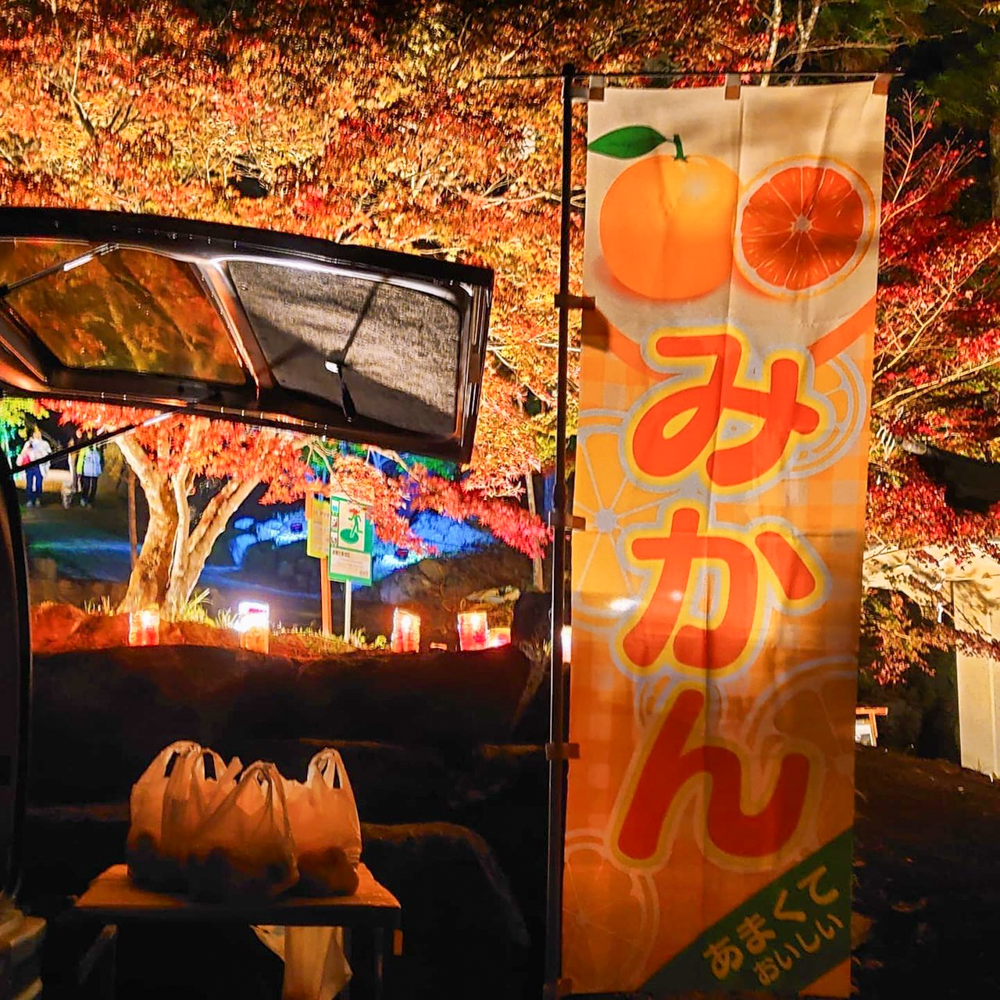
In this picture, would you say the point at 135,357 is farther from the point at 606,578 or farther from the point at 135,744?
the point at 135,744

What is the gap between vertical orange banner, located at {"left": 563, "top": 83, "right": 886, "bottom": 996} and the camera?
4.01 m

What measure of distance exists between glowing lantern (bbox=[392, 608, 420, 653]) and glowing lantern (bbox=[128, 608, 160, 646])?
5.29 metres

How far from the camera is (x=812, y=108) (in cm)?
407

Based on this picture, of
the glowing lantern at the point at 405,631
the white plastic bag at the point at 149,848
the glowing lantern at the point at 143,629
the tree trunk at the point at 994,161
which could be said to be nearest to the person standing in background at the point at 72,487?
the glowing lantern at the point at 405,631

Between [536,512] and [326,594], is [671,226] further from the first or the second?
[326,594]

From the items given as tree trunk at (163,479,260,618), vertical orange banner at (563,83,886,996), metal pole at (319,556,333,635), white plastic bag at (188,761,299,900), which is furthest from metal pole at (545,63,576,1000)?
metal pole at (319,556,333,635)

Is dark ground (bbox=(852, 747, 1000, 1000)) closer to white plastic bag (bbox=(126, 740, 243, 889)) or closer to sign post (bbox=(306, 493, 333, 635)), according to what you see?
white plastic bag (bbox=(126, 740, 243, 889))

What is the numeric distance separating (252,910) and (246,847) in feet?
0.95

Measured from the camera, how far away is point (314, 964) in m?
5.19

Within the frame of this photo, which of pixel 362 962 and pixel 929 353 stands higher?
pixel 929 353

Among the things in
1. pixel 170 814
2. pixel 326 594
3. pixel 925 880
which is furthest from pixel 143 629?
pixel 925 880

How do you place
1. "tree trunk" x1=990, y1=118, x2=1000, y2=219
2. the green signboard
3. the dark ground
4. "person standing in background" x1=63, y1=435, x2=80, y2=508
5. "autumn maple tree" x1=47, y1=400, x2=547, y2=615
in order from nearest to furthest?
the dark ground, "tree trunk" x1=990, y1=118, x2=1000, y2=219, "autumn maple tree" x1=47, y1=400, x2=547, y2=615, the green signboard, "person standing in background" x1=63, y1=435, x2=80, y2=508

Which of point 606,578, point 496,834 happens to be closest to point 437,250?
point 496,834

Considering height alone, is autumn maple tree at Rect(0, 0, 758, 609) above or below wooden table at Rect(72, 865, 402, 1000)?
above
